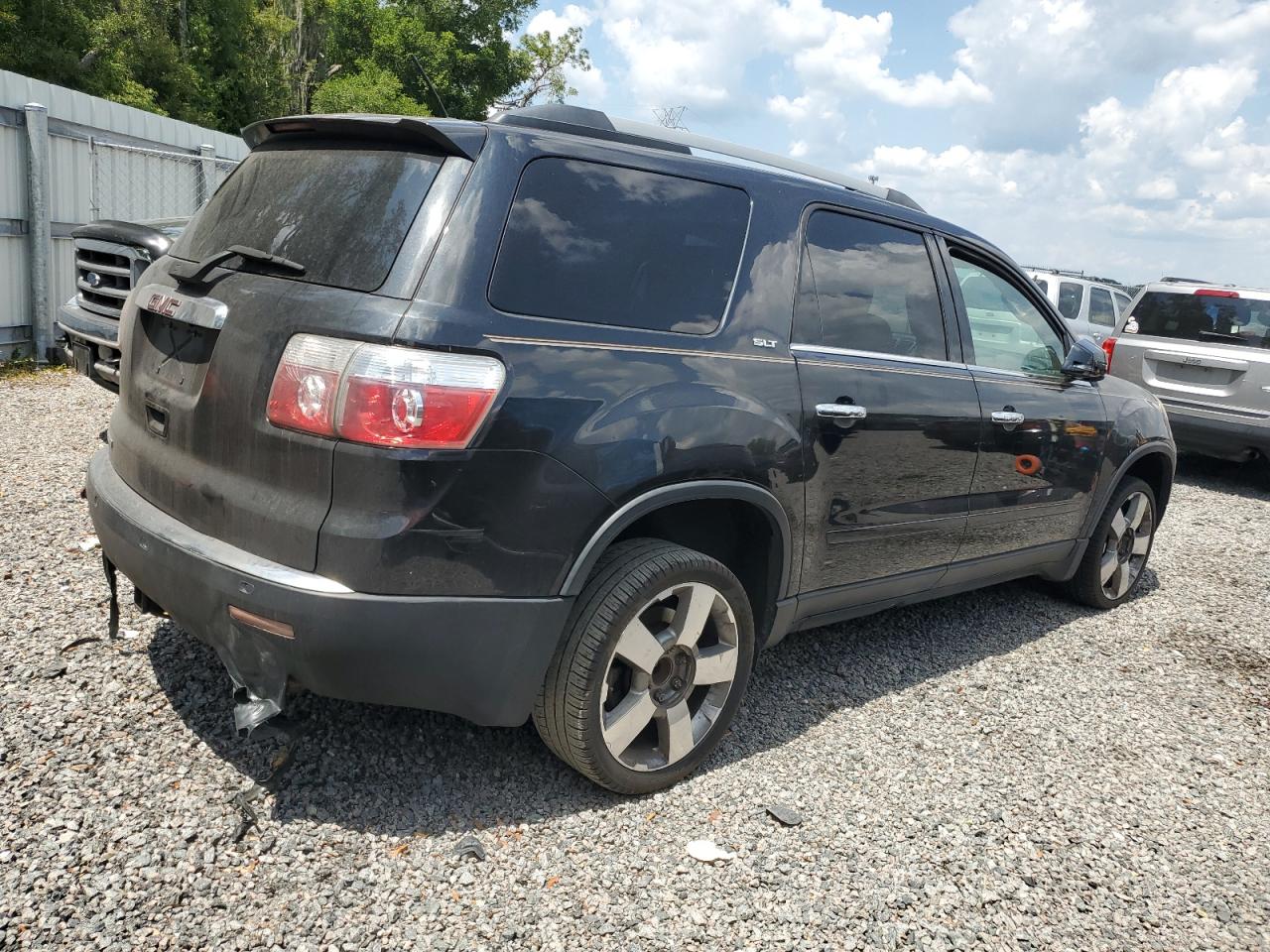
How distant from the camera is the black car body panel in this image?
239 centimetres

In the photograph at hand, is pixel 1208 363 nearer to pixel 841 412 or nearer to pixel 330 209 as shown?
pixel 841 412

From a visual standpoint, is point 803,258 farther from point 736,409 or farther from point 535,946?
point 535,946

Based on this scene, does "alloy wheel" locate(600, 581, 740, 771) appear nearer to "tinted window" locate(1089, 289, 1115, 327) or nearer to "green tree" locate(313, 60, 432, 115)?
"tinted window" locate(1089, 289, 1115, 327)

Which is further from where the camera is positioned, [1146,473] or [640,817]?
[1146,473]

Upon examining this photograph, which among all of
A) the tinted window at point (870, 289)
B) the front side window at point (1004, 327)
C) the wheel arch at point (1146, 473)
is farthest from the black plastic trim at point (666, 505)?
the wheel arch at point (1146, 473)

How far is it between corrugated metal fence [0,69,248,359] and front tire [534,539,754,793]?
8006 millimetres

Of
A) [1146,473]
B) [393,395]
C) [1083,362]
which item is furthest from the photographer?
[1146,473]

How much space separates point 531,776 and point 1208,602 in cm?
448

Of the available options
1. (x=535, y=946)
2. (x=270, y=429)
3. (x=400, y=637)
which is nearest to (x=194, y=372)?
(x=270, y=429)

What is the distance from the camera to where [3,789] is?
2646mm

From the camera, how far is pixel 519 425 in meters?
2.44

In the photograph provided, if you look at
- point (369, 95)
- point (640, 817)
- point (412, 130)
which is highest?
point (369, 95)

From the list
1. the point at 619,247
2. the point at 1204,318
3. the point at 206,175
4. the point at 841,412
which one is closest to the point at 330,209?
the point at 619,247

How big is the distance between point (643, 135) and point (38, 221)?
7.67 meters
